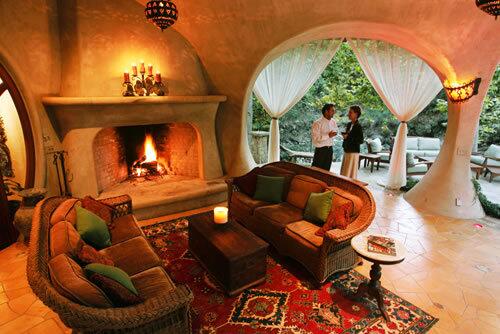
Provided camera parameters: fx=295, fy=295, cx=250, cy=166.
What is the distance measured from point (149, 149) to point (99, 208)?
273cm

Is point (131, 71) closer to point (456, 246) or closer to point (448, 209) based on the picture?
point (456, 246)

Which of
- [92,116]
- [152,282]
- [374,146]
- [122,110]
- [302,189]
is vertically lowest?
[152,282]

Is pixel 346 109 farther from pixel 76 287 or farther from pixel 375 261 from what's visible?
pixel 76 287

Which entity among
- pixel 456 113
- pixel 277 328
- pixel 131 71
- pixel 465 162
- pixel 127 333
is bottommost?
pixel 277 328

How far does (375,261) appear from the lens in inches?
103

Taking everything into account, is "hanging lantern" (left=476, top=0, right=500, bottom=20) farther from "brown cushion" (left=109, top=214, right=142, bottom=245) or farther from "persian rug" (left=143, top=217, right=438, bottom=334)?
A: "brown cushion" (left=109, top=214, right=142, bottom=245)

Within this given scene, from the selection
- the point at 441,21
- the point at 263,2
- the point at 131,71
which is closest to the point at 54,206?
the point at 131,71

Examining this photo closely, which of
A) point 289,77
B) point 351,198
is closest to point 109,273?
point 351,198

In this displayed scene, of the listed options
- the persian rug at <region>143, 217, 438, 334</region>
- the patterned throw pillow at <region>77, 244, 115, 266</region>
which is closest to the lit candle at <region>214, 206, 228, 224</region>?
the persian rug at <region>143, 217, 438, 334</region>

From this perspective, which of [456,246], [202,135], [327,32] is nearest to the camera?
[456,246]

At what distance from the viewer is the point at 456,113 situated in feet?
16.2

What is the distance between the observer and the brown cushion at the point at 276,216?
3.59 meters

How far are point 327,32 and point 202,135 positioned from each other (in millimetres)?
2782

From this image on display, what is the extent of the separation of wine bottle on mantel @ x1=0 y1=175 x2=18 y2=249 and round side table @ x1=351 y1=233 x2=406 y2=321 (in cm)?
428
